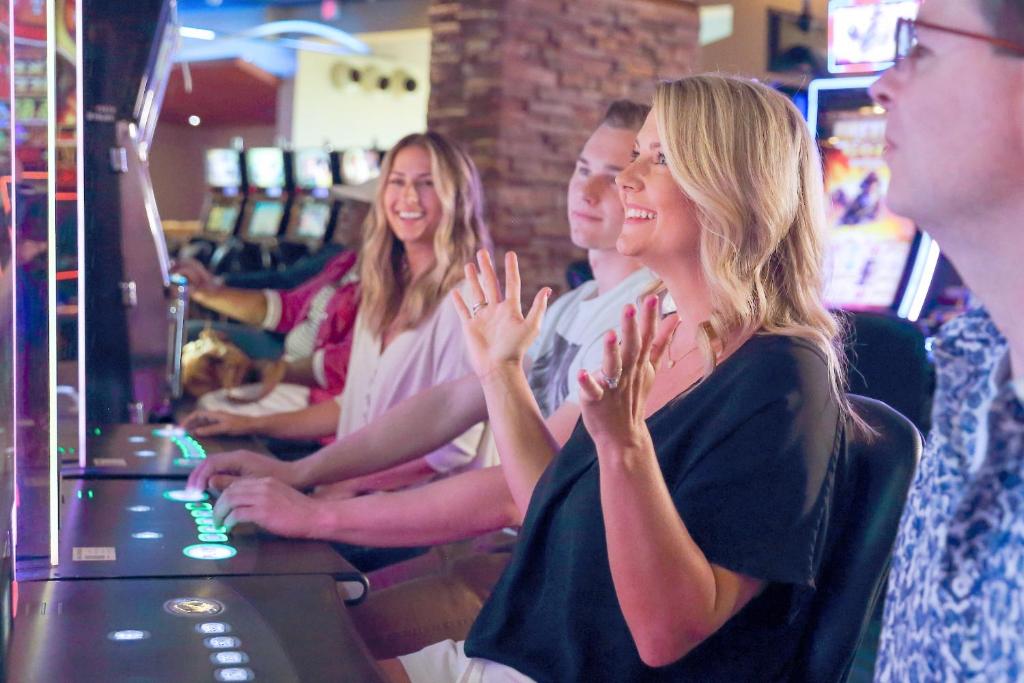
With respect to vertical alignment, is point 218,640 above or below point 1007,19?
below

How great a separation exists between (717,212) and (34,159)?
28.2 inches

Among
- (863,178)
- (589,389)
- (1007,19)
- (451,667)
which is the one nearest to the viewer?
(1007,19)

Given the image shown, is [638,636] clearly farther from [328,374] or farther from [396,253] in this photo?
[328,374]

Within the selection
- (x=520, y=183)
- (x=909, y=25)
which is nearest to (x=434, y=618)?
(x=909, y=25)

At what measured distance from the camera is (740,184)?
4.51ft

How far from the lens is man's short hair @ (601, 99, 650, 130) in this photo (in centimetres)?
218

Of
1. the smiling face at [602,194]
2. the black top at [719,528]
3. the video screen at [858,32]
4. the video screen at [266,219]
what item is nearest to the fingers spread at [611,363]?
the black top at [719,528]

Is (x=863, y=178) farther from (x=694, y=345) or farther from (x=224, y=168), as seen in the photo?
(x=224, y=168)

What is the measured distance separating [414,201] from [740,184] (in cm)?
140

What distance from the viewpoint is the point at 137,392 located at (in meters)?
2.71

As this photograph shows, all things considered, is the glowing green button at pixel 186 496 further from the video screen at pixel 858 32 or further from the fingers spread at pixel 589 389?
the video screen at pixel 858 32

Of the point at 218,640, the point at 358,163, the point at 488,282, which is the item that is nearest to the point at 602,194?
the point at 488,282

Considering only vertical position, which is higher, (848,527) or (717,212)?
(717,212)

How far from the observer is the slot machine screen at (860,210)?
4965 millimetres
